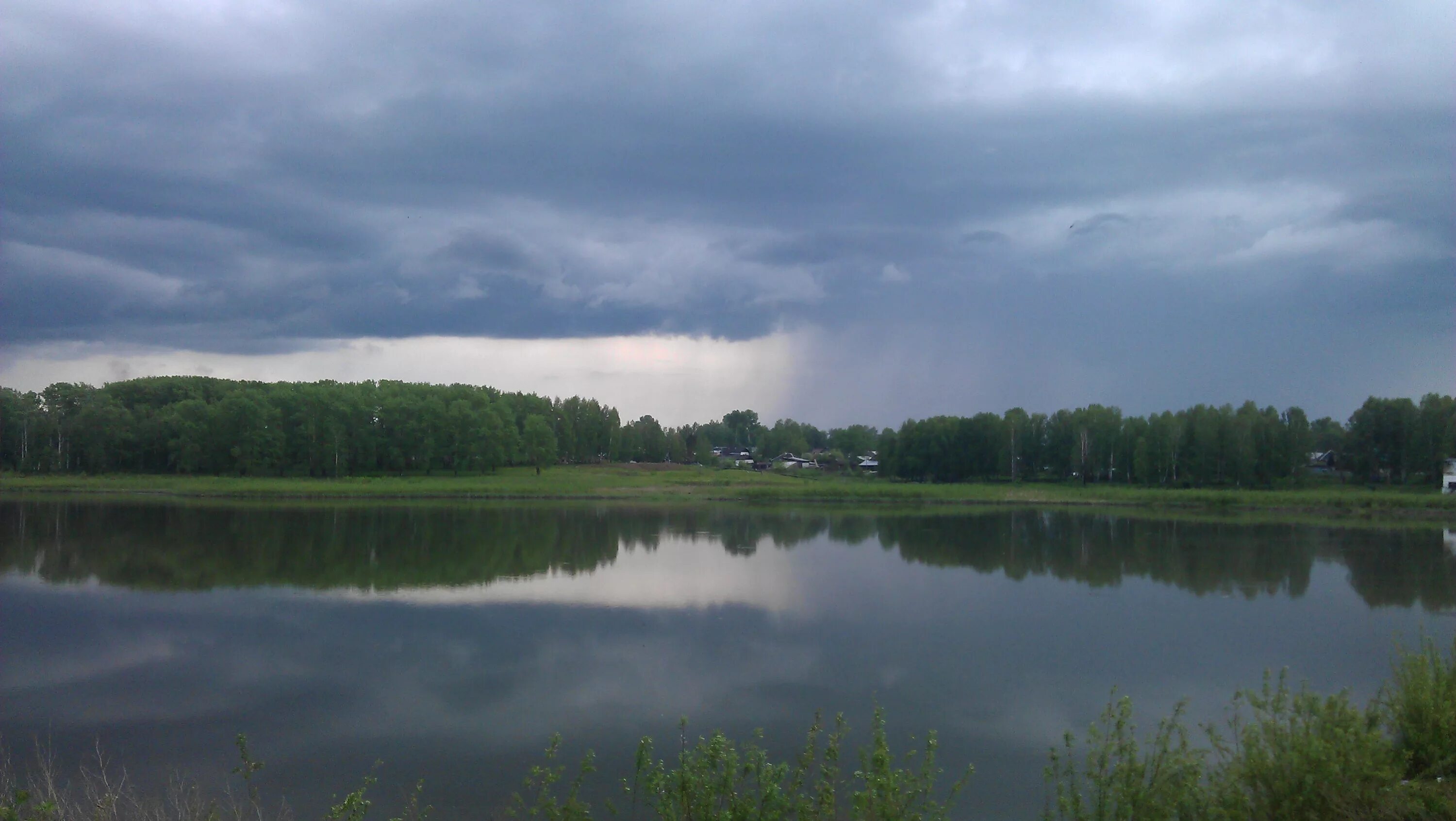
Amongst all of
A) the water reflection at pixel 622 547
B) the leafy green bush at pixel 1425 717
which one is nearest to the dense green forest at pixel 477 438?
the water reflection at pixel 622 547

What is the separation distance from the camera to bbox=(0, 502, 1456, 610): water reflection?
26359 mm

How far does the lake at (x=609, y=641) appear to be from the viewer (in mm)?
12102

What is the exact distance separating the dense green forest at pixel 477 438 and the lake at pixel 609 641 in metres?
42.8

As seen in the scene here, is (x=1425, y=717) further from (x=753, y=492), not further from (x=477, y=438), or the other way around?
(x=477, y=438)

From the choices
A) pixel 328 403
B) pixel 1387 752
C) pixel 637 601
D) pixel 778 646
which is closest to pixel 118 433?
pixel 328 403

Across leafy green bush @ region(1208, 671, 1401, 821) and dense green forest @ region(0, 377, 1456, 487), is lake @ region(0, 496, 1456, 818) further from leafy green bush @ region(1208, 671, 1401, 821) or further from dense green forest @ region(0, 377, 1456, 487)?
dense green forest @ region(0, 377, 1456, 487)

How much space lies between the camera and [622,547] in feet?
115

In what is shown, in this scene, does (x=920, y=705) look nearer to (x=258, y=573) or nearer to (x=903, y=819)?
(x=903, y=819)

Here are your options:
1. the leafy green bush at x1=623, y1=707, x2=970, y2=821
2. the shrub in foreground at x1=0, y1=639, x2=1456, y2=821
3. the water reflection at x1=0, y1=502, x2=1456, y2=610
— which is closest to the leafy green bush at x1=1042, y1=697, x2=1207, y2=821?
the shrub in foreground at x1=0, y1=639, x2=1456, y2=821

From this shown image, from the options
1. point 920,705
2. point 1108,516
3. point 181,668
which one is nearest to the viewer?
point 920,705

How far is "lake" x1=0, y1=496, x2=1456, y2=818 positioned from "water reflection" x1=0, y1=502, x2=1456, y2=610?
9.9 inches

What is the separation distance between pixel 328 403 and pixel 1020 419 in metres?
67.8

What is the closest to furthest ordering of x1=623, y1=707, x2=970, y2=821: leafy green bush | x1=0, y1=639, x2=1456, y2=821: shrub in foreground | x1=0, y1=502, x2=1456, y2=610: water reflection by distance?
x1=623, y1=707, x2=970, y2=821: leafy green bush, x1=0, y1=639, x2=1456, y2=821: shrub in foreground, x1=0, y1=502, x2=1456, y2=610: water reflection

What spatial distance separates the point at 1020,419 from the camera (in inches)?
3718
